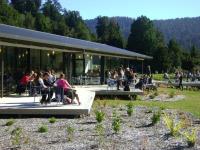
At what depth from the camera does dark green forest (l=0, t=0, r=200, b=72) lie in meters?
86.4

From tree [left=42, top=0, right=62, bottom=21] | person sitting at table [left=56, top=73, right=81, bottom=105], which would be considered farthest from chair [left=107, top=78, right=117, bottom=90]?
tree [left=42, top=0, right=62, bottom=21]

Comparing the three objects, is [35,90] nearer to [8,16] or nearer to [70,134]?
[70,134]

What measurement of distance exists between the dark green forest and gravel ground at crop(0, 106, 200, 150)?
6202cm

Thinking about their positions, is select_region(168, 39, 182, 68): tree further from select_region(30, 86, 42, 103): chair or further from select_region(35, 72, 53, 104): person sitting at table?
select_region(35, 72, 53, 104): person sitting at table

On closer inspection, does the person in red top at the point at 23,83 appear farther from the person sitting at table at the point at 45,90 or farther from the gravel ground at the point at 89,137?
the gravel ground at the point at 89,137

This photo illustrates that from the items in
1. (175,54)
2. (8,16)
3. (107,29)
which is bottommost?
(175,54)

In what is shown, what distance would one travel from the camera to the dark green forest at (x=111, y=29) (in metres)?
86.4

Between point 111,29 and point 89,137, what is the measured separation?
351 ft

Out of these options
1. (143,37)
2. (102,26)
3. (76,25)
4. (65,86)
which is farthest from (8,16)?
(65,86)

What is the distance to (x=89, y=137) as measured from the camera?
39.2ft

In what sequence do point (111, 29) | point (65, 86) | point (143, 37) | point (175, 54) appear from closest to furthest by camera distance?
point (65, 86) < point (175, 54) < point (143, 37) < point (111, 29)

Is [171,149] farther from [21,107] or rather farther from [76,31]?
[76,31]

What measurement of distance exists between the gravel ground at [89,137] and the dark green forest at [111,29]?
203 feet

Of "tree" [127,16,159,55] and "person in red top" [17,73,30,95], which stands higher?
"tree" [127,16,159,55]
